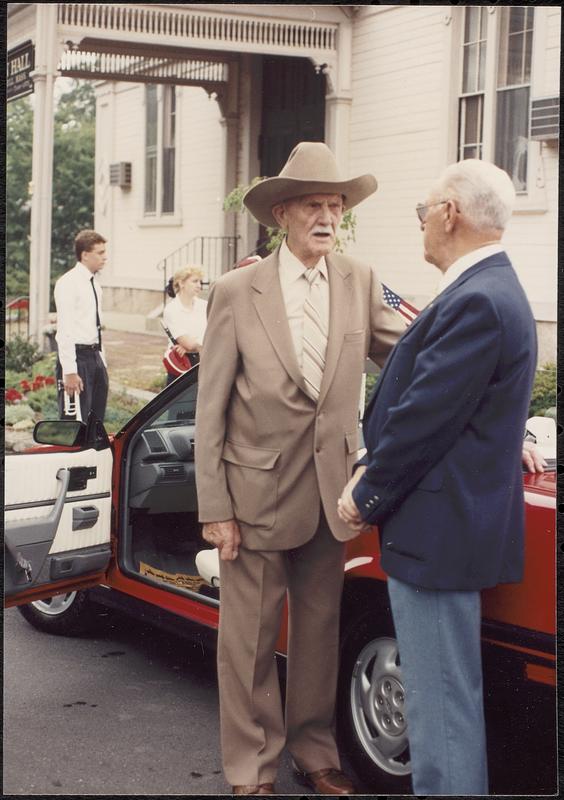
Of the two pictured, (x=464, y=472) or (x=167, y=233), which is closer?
(x=464, y=472)

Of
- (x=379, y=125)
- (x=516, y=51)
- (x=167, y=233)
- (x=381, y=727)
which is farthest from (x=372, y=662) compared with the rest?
(x=167, y=233)

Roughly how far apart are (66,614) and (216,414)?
2160mm

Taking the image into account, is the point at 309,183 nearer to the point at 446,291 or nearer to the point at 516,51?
the point at 446,291

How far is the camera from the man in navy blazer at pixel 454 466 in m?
2.89

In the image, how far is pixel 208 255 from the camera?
55.3 ft

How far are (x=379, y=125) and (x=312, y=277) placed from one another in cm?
968

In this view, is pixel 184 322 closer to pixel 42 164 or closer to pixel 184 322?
pixel 184 322

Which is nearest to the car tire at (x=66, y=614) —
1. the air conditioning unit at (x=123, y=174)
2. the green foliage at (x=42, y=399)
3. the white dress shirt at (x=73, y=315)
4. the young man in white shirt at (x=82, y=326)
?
the young man in white shirt at (x=82, y=326)

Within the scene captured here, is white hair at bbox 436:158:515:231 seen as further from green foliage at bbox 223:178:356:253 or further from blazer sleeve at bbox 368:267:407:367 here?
green foliage at bbox 223:178:356:253

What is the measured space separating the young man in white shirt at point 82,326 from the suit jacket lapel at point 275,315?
487 centimetres

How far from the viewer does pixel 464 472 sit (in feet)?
9.64

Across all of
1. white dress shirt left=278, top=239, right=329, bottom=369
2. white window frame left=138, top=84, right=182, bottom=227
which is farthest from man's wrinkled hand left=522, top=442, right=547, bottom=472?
white window frame left=138, top=84, right=182, bottom=227

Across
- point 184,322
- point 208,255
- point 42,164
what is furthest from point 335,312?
point 208,255

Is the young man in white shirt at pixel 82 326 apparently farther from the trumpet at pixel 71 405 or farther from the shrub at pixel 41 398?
the shrub at pixel 41 398
